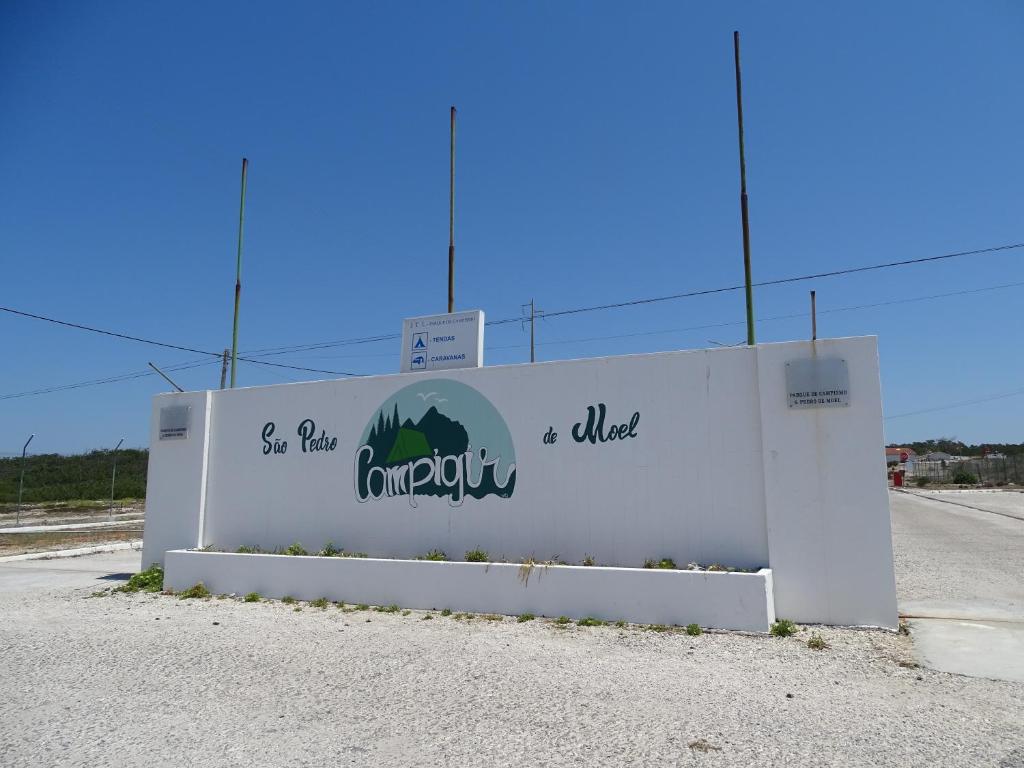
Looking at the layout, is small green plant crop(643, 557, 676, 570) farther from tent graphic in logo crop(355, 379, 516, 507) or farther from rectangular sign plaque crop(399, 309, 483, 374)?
rectangular sign plaque crop(399, 309, 483, 374)

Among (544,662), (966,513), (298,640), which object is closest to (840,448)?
(544,662)

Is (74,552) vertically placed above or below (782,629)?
below

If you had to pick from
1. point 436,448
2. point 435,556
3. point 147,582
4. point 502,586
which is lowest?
point 147,582

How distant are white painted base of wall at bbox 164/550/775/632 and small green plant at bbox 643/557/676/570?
660mm

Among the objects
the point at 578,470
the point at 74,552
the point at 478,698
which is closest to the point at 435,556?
the point at 578,470

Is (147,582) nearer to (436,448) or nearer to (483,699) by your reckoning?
(436,448)

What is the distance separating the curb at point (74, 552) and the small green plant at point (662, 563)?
16219 mm

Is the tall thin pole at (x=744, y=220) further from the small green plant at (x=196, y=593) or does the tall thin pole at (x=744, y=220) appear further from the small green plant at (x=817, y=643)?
the small green plant at (x=196, y=593)

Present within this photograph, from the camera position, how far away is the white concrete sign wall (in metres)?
8.83

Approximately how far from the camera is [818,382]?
900 centimetres

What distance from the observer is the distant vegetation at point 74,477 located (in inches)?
2033

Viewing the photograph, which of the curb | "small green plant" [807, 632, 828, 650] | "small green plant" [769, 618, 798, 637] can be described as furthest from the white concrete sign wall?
the curb

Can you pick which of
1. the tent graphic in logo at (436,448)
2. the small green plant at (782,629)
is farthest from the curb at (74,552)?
the small green plant at (782,629)

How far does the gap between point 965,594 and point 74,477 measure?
213ft
